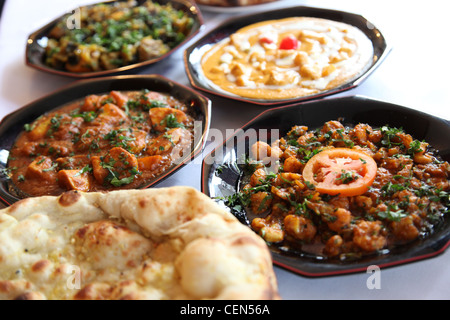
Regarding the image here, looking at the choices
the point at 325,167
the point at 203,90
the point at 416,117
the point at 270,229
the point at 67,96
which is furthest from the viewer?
the point at 67,96

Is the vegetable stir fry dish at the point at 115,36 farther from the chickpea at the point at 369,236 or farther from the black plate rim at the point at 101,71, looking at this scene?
the chickpea at the point at 369,236

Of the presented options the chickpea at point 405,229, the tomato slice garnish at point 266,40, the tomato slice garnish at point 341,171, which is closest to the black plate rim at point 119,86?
the tomato slice garnish at point 341,171

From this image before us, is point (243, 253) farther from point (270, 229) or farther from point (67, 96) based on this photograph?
point (67, 96)

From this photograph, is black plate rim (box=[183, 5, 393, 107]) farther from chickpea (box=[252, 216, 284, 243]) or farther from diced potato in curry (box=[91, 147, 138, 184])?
chickpea (box=[252, 216, 284, 243])

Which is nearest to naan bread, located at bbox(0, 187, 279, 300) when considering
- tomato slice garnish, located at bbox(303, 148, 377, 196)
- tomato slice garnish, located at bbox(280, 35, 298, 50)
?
tomato slice garnish, located at bbox(303, 148, 377, 196)

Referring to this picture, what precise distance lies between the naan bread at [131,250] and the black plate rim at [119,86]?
25.3 inches

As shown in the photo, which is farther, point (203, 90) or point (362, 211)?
point (203, 90)

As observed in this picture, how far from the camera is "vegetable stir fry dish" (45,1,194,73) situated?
4.15 m

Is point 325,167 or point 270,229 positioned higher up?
point 325,167

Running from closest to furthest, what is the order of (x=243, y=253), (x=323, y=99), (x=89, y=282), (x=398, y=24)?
(x=243, y=253) → (x=89, y=282) → (x=323, y=99) → (x=398, y=24)

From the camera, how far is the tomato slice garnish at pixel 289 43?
4090mm

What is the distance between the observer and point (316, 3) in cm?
495

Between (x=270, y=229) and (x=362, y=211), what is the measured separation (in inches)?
20.6
